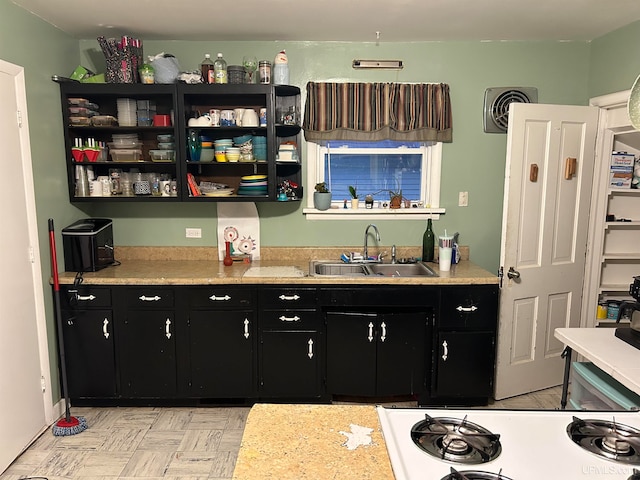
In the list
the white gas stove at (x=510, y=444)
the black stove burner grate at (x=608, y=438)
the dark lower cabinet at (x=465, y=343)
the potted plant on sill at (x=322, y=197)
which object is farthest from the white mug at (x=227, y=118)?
the black stove burner grate at (x=608, y=438)

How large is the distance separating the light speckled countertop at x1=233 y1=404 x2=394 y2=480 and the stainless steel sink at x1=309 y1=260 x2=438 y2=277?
6.67 ft

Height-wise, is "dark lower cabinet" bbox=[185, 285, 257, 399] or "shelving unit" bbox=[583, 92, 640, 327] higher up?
"shelving unit" bbox=[583, 92, 640, 327]

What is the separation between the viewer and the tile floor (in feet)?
8.37

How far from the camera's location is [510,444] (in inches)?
50.6

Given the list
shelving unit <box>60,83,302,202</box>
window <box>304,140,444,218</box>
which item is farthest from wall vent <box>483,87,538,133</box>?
shelving unit <box>60,83,302,202</box>

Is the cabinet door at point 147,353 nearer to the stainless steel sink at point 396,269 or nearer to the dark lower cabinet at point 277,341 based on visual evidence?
the dark lower cabinet at point 277,341

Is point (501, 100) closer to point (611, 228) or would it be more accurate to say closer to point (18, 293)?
point (611, 228)

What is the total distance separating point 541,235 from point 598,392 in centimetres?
146

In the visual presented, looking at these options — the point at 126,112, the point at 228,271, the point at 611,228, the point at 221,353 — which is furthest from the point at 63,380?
the point at 611,228

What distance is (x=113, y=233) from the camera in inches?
144

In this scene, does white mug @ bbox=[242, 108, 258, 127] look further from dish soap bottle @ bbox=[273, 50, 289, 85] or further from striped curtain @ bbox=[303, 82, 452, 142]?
striped curtain @ bbox=[303, 82, 452, 142]

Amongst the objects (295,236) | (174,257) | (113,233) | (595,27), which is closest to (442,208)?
(295,236)

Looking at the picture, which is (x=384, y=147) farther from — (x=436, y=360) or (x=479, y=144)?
(x=436, y=360)

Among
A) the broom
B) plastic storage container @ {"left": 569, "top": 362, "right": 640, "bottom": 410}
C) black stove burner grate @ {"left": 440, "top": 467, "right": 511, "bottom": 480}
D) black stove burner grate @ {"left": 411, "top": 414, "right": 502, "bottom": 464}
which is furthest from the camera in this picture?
the broom
